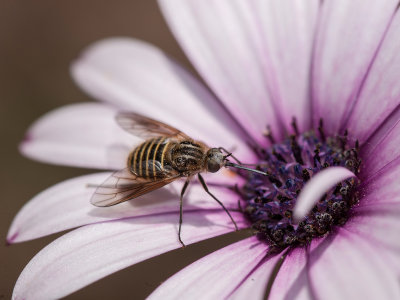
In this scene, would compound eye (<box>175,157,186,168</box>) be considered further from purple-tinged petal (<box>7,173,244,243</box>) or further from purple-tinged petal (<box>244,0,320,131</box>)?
purple-tinged petal (<box>244,0,320,131</box>)

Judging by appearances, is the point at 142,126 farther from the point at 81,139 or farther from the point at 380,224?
the point at 380,224

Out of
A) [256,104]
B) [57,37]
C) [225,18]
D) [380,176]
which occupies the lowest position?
[380,176]

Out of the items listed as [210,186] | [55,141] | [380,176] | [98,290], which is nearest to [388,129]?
[380,176]

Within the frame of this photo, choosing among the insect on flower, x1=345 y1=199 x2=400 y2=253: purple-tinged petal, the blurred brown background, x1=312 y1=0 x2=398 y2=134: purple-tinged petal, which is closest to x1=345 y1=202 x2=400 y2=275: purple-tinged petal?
x1=345 y1=199 x2=400 y2=253: purple-tinged petal

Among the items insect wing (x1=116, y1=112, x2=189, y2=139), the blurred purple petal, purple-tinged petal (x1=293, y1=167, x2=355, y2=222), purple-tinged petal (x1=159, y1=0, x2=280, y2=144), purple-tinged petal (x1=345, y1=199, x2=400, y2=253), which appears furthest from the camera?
purple-tinged petal (x1=159, y1=0, x2=280, y2=144)

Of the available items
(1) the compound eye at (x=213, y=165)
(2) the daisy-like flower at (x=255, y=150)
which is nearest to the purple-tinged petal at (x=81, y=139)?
(2) the daisy-like flower at (x=255, y=150)

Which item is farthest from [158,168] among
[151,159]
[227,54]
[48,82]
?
[48,82]

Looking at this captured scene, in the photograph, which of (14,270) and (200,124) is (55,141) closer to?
(200,124)
